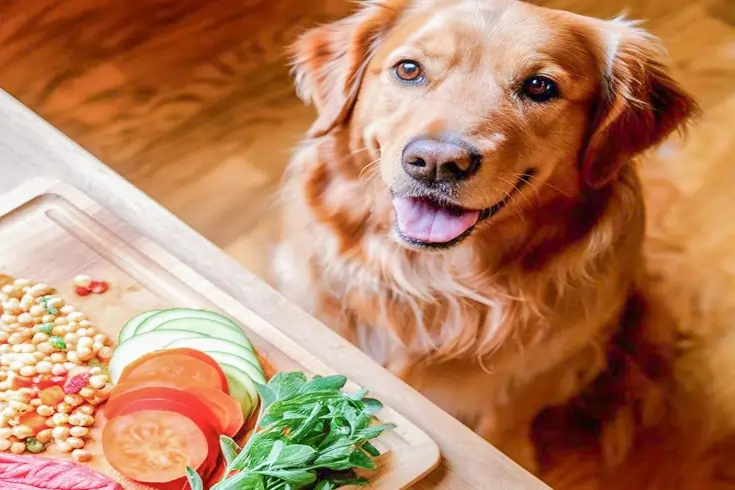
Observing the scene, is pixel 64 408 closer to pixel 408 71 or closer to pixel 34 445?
pixel 34 445

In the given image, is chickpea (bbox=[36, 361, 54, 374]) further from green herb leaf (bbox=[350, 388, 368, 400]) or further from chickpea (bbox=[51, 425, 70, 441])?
green herb leaf (bbox=[350, 388, 368, 400])

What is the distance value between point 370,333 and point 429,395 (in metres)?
0.16

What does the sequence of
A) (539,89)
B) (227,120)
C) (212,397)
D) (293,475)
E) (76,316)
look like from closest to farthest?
(293,475), (212,397), (76,316), (539,89), (227,120)

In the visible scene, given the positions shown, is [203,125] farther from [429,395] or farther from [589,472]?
[589,472]

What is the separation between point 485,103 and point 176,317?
0.50m

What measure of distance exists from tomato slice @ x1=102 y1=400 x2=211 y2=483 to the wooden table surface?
206mm

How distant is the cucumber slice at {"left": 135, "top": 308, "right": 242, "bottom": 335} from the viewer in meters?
1.08

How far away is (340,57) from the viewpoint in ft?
4.43

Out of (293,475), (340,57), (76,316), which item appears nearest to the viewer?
(293,475)

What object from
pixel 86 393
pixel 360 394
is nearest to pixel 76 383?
pixel 86 393

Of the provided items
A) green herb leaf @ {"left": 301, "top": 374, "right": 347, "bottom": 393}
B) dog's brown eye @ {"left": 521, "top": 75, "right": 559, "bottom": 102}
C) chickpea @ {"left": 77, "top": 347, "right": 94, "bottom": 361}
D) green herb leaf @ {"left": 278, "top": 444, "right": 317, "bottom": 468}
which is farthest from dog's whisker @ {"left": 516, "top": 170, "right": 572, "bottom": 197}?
chickpea @ {"left": 77, "top": 347, "right": 94, "bottom": 361}

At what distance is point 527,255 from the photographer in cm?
139

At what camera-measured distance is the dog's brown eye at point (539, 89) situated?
1.21 m

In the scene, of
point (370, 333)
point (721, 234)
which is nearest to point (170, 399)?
point (370, 333)
